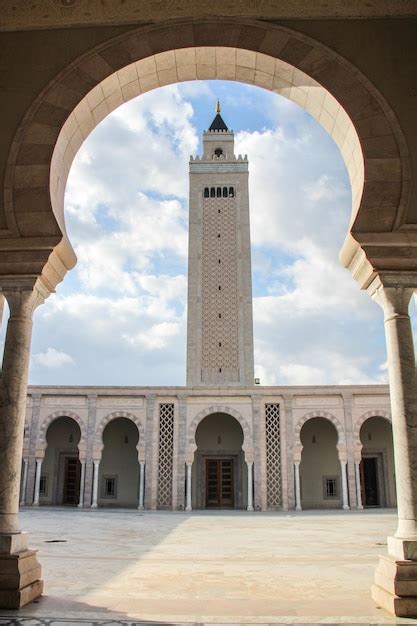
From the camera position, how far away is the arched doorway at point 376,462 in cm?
1992

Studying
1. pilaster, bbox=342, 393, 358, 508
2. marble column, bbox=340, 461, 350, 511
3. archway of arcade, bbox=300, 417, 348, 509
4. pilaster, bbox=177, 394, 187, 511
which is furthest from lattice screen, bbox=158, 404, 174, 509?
pilaster, bbox=342, 393, 358, 508

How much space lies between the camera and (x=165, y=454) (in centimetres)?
1852

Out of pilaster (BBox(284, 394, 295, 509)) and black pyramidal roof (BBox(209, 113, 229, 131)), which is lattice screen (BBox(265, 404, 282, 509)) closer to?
pilaster (BBox(284, 394, 295, 509))

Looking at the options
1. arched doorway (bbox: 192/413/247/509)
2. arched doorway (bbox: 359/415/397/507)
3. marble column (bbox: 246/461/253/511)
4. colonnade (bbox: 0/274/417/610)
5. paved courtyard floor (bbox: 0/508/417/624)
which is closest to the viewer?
paved courtyard floor (bbox: 0/508/417/624)

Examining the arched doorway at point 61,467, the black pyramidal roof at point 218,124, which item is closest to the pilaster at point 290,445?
the arched doorway at point 61,467

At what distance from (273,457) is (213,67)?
50.5ft

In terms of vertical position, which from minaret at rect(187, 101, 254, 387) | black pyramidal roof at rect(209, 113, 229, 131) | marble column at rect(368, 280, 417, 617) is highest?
black pyramidal roof at rect(209, 113, 229, 131)

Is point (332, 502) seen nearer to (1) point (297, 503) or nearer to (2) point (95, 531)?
(1) point (297, 503)

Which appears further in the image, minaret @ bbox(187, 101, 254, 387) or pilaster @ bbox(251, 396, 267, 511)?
minaret @ bbox(187, 101, 254, 387)

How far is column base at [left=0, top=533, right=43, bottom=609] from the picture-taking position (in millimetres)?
3439

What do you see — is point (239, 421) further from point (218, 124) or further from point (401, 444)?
point (218, 124)

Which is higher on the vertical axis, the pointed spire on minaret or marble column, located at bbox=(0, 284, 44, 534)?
the pointed spire on minaret

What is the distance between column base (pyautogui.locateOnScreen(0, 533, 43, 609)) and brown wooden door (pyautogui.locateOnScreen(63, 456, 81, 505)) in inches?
677

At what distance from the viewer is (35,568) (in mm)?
3781
